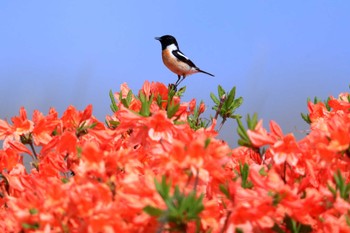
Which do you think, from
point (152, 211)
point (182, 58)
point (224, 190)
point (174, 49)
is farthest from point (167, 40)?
point (152, 211)

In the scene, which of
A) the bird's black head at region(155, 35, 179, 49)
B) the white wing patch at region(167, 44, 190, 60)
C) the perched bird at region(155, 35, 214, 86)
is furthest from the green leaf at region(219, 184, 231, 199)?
the bird's black head at region(155, 35, 179, 49)

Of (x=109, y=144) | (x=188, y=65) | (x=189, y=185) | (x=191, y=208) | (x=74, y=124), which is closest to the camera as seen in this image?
(x=191, y=208)

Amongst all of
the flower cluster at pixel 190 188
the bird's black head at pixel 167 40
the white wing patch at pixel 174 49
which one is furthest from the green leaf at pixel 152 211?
the bird's black head at pixel 167 40

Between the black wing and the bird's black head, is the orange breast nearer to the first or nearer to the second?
the black wing

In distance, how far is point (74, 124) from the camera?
370 centimetres

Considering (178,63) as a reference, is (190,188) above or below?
below

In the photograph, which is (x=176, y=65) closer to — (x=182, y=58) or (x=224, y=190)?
(x=182, y=58)

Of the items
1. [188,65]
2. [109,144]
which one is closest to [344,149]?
[109,144]

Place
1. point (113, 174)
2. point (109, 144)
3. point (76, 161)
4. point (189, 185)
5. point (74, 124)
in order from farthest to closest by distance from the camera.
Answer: point (74, 124)
point (76, 161)
point (109, 144)
point (113, 174)
point (189, 185)

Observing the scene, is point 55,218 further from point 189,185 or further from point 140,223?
point 189,185

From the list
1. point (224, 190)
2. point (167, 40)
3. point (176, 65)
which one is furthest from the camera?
point (167, 40)

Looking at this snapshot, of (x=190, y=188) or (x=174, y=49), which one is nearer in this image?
(x=190, y=188)

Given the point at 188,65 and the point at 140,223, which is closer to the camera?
the point at 140,223

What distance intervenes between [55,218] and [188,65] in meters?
9.59
